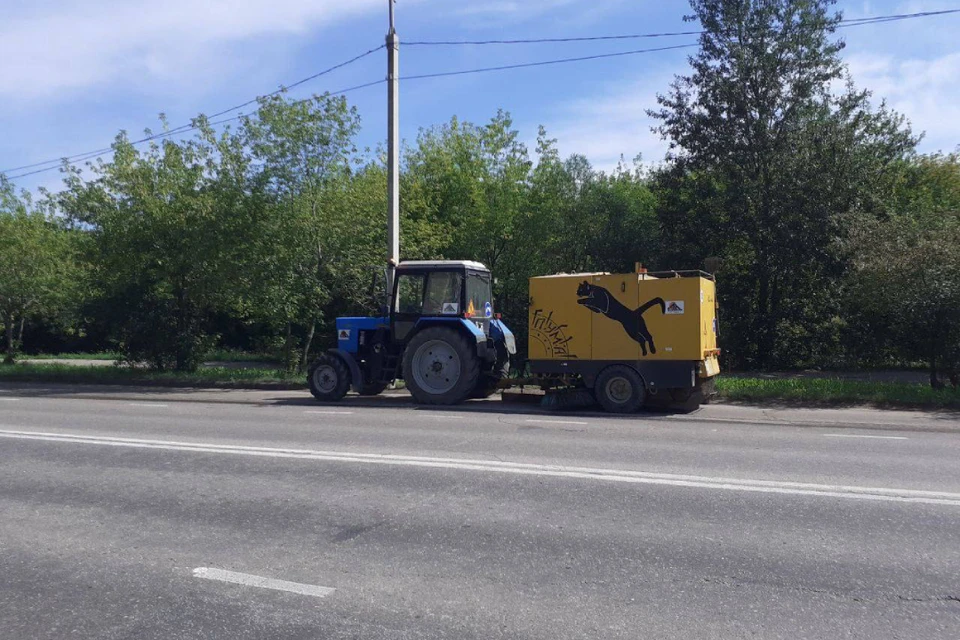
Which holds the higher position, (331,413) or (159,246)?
(159,246)

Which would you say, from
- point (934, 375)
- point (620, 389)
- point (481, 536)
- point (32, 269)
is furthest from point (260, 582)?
point (32, 269)

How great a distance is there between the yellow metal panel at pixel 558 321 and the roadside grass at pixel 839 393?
12.3ft

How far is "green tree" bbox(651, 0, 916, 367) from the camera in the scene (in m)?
21.6

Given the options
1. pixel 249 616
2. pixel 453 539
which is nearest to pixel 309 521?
pixel 453 539

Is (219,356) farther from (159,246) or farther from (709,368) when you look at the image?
(709,368)

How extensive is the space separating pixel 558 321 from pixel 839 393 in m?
5.75

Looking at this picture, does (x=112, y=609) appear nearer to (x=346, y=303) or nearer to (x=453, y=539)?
(x=453, y=539)

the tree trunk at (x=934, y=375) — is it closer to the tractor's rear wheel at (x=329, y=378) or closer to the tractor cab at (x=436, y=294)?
the tractor cab at (x=436, y=294)

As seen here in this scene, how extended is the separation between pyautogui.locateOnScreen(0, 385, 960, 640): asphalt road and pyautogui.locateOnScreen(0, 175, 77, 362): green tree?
19.1m

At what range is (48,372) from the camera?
24.3m

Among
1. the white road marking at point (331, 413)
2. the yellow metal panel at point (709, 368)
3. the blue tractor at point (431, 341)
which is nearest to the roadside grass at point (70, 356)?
the blue tractor at point (431, 341)

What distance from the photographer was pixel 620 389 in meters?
13.7

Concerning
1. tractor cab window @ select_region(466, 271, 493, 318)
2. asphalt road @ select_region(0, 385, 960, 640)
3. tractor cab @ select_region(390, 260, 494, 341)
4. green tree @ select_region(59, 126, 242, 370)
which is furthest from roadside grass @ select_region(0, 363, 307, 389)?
asphalt road @ select_region(0, 385, 960, 640)

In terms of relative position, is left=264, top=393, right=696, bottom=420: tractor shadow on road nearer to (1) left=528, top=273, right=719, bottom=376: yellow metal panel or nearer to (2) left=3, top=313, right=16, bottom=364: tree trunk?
(1) left=528, top=273, right=719, bottom=376: yellow metal panel
